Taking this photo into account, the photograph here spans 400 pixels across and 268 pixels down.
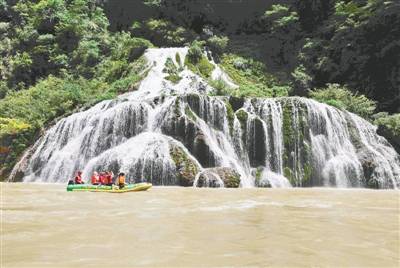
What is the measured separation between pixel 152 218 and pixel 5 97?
28.2 m

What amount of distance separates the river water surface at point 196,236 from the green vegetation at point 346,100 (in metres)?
16.9

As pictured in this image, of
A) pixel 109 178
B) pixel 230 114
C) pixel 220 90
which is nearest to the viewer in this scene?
pixel 109 178

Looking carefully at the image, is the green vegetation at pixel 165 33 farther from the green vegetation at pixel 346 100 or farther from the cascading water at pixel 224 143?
the cascading water at pixel 224 143

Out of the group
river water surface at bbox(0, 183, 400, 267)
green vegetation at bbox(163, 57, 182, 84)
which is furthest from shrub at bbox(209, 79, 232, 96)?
river water surface at bbox(0, 183, 400, 267)

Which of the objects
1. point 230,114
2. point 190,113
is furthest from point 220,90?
point 190,113

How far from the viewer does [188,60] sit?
32.0 metres

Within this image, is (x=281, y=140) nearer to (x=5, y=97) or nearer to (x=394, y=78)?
(x=394, y=78)

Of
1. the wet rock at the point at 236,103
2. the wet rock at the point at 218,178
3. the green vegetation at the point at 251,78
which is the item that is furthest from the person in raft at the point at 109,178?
the green vegetation at the point at 251,78

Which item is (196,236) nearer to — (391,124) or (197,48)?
(391,124)

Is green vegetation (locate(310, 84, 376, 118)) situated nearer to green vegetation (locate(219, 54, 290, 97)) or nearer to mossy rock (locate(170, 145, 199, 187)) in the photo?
green vegetation (locate(219, 54, 290, 97))

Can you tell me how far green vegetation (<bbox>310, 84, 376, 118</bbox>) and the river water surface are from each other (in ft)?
55.4

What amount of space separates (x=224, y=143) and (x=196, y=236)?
14708 mm

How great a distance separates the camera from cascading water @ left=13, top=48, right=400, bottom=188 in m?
19.4

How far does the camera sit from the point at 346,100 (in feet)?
87.6
